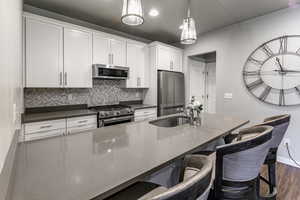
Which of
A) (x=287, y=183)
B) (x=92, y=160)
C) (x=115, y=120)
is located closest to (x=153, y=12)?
(x=115, y=120)

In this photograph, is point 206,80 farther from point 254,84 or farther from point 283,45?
point 283,45

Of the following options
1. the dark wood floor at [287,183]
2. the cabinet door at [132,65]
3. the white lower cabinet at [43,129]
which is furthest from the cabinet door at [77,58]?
the dark wood floor at [287,183]

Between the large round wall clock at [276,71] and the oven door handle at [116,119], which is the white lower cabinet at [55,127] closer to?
the oven door handle at [116,119]

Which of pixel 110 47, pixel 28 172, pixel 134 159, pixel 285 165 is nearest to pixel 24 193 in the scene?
pixel 28 172

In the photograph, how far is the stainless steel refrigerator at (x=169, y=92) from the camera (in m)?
3.94

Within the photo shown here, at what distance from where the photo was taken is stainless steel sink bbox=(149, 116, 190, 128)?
7.40ft

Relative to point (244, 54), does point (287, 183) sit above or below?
below

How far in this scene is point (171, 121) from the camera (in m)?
2.39

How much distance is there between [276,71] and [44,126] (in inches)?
156

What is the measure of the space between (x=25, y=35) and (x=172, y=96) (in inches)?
124

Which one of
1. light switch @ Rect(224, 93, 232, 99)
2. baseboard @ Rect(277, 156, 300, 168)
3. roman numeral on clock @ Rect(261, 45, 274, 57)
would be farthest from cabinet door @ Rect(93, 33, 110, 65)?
baseboard @ Rect(277, 156, 300, 168)

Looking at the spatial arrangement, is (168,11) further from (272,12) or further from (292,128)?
(292,128)

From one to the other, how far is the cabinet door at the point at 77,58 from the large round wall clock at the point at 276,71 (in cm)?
318

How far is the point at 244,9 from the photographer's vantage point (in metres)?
2.91
